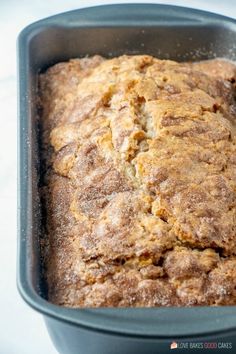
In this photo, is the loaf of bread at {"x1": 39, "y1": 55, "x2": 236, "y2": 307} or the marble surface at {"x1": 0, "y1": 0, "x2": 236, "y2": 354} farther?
the marble surface at {"x1": 0, "y1": 0, "x2": 236, "y2": 354}

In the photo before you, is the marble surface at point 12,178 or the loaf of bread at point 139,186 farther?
the marble surface at point 12,178

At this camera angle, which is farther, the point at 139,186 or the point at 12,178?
the point at 12,178

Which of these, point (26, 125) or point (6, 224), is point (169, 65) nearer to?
point (26, 125)

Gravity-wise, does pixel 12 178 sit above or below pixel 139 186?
below

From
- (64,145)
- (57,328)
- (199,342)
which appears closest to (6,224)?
(64,145)
